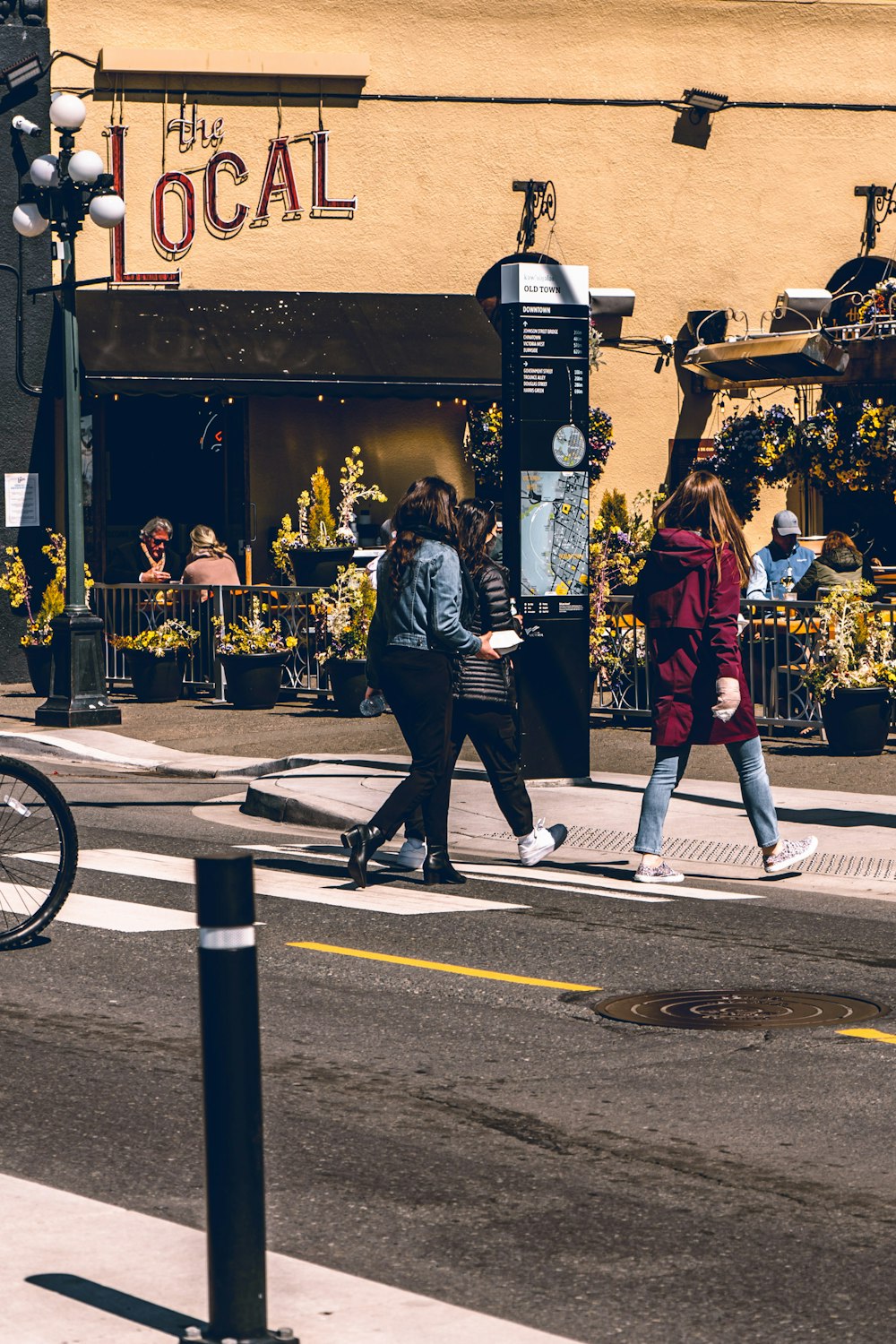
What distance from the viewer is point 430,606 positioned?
10180 millimetres

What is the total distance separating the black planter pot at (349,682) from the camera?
1894cm

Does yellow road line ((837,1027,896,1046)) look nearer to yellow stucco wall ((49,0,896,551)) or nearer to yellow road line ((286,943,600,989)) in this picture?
yellow road line ((286,943,600,989))

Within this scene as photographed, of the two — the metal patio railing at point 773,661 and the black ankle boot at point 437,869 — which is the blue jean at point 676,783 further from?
the metal patio railing at point 773,661

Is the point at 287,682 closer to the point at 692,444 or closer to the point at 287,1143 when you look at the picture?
the point at 692,444

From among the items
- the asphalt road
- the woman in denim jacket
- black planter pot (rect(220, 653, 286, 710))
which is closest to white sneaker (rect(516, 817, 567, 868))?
the woman in denim jacket

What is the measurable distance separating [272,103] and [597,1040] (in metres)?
20.2

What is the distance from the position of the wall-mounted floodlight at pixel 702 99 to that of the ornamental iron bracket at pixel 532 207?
82.4 inches

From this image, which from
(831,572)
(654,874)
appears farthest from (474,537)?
(831,572)

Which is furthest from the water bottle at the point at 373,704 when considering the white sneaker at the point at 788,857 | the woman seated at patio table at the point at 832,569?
the woman seated at patio table at the point at 832,569

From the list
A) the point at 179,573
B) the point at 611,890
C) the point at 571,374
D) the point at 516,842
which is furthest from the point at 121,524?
the point at 611,890

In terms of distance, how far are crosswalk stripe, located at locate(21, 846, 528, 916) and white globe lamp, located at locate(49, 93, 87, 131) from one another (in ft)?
31.7

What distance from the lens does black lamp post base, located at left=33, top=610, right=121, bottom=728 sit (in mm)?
19016

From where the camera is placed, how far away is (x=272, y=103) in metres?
25.3

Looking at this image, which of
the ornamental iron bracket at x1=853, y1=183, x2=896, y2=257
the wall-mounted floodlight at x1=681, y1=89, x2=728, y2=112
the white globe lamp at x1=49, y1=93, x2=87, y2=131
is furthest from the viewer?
the ornamental iron bracket at x1=853, y1=183, x2=896, y2=257
